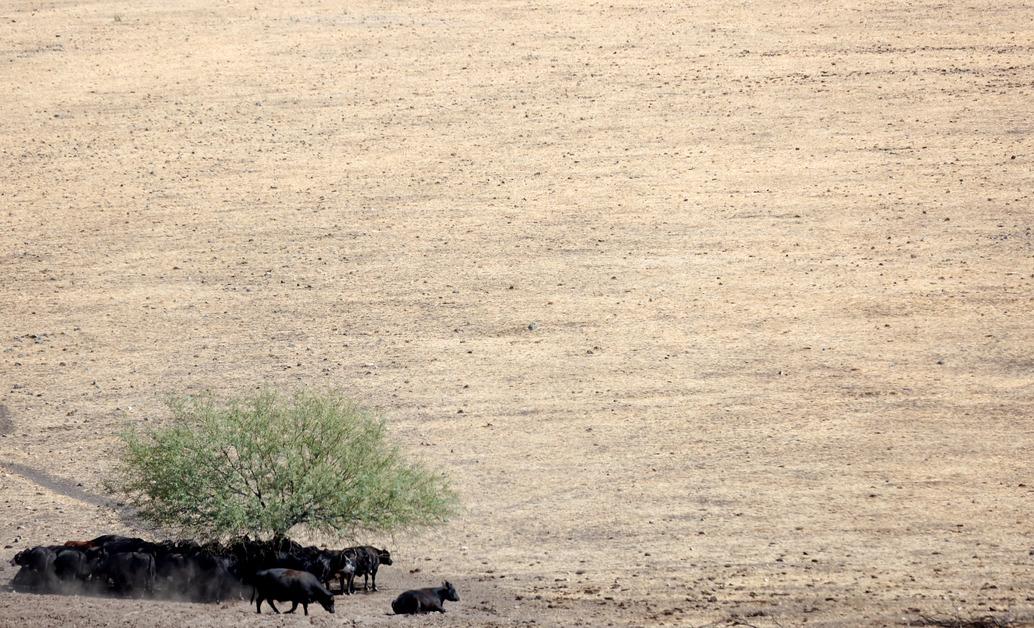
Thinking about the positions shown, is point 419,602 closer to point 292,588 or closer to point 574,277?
point 292,588

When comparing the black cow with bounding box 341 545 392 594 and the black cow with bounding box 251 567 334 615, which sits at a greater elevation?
the black cow with bounding box 341 545 392 594

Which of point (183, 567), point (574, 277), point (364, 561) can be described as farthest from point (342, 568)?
point (574, 277)

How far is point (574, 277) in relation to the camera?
98.9 ft

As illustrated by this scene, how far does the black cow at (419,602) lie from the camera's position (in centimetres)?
1614

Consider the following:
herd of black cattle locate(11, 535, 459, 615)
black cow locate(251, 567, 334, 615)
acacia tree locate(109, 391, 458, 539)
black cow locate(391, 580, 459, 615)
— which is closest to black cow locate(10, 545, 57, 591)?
herd of black cattle locate(11, 535, 459, 615)

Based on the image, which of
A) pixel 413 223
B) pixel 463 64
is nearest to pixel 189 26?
→ pixel 463 64

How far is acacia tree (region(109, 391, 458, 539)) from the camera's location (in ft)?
56.2

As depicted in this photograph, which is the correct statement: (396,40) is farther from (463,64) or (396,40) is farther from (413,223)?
(413,223)

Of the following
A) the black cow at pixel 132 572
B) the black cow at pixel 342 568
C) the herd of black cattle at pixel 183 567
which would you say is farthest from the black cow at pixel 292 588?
the black cow at pixel 132 572

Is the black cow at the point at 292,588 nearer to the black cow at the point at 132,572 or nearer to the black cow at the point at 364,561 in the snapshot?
the black cow at the point at 364,561

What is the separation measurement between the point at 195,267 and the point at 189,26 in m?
15.9

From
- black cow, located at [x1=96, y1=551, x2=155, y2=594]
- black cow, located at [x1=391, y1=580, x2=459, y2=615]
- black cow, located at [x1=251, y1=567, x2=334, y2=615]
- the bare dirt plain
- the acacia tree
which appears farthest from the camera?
the bare dirt plain

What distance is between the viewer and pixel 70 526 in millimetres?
19938

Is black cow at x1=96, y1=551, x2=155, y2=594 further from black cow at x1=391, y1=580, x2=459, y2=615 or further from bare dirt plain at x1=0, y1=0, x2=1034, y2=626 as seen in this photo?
black cow at x1=391, y1=580, x2=459, y2=615
